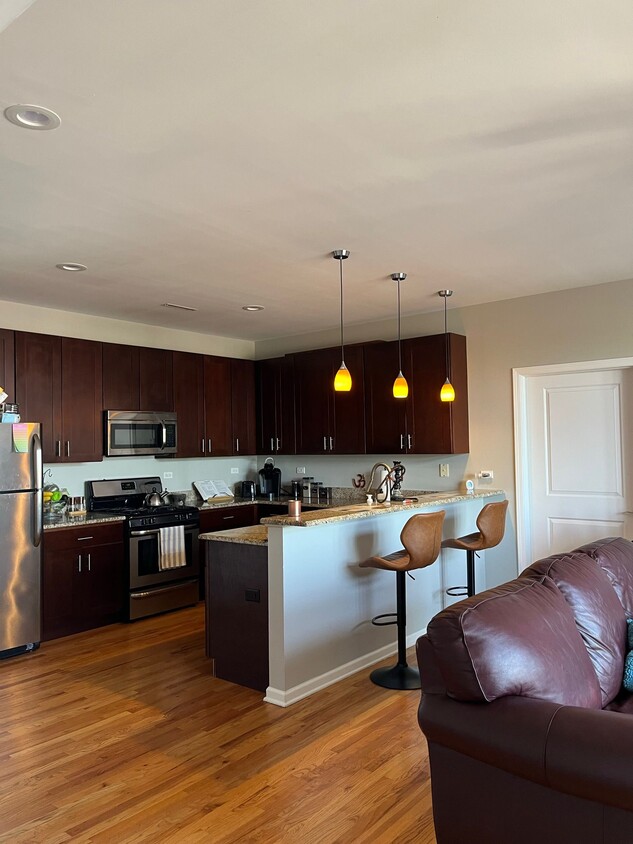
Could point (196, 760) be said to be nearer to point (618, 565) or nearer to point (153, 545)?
point (618, 565)

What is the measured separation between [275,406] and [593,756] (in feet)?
18.0

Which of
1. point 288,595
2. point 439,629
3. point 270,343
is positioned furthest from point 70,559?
point 439,629

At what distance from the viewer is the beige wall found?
5.28 metres

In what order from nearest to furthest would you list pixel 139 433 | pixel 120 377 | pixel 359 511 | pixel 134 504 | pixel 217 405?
pixel 359 511
pixel 120 377
pixel 139 433
pixel 134 504
pixel 217 405

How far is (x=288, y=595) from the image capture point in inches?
142

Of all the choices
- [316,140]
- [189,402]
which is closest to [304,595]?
[316,140]

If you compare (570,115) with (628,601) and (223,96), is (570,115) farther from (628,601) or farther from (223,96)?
(628,601)

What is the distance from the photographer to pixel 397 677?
3873 millimetres

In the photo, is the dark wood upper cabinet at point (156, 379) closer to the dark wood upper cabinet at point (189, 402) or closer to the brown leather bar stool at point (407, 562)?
the dark wood upper cabinet at point (189, 402)

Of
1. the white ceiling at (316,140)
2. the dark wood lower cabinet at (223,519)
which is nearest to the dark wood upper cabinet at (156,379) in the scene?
the dark wood lower cabinet at (223,519)

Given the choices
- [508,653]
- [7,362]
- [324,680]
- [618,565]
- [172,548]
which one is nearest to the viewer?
[508,653]

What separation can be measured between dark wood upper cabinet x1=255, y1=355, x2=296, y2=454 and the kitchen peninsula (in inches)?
95.8

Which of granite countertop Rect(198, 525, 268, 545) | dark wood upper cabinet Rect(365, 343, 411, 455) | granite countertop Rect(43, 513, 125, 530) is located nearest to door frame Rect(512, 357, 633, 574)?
dark wood upper cabinet Rect(365, 343, 411, 455)

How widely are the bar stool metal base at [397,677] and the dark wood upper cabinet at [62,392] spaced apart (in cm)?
305
